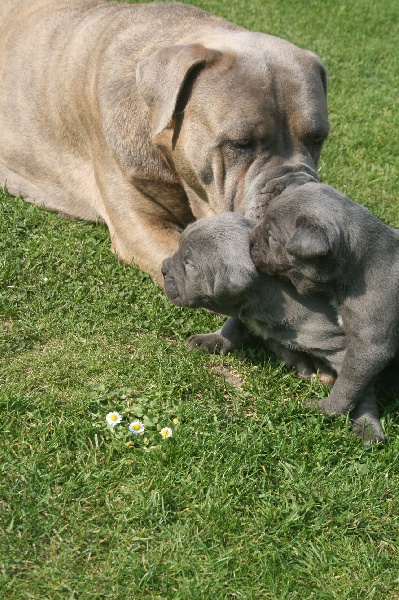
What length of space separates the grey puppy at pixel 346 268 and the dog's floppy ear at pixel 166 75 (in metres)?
0.96

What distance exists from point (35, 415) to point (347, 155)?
13.6 ft

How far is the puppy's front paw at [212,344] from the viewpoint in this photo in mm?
4109

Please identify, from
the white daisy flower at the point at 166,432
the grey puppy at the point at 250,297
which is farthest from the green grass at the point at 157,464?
the grey puppy at the point at 250,297

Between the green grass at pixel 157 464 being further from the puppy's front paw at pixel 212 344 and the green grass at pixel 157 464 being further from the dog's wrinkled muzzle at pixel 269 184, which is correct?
the dog's wrinkled muzzle at pixel 269 184

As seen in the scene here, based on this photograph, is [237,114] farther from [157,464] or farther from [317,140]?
[157,464]

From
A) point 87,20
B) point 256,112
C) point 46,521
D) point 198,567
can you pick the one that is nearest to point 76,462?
point 46,521

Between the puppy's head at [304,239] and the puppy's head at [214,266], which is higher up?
the puppy's head at [304,239]

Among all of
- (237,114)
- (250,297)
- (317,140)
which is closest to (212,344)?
(250,297)

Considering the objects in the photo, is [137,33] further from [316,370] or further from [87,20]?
[316,370]

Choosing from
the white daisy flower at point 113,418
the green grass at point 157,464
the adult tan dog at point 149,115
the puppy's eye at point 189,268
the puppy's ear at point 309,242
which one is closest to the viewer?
the green grass at point 157,464

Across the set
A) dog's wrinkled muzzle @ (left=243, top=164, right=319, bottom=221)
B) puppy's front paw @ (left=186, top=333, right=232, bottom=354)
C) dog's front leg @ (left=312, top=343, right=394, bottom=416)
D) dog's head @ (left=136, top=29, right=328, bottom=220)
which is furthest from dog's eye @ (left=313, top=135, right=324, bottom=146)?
dog's front leg @ (left=312, top=343, right=394, bottom=416)

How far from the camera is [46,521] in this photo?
2.98 meters

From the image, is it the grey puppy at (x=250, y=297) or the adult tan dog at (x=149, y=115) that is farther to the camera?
the adult tan dog at (x=149, y=115)

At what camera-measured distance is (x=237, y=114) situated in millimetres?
4152
